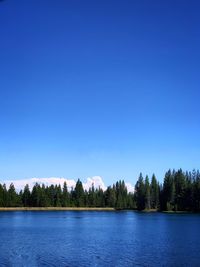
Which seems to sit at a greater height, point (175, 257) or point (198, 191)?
point (198, 191)

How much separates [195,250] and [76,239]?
19426 millimetres

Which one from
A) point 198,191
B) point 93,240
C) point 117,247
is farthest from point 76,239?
point 198,191

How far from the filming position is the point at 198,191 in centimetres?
19925

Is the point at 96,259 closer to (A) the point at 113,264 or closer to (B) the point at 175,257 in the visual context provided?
(A) the point at 113,264

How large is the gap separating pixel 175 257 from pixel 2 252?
19.2 metres

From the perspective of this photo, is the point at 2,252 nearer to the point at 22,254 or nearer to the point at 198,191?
the point at 22,254

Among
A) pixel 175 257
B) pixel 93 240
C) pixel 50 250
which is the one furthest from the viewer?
pixel 93 240

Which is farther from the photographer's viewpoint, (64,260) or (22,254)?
(22,254)

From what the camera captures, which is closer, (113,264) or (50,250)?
(113,264)

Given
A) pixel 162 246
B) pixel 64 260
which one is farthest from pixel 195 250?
pixel 64 260

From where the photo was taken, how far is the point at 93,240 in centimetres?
6600

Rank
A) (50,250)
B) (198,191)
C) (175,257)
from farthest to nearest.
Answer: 1. (198,191)
2. (50,250)
3. (175,257)

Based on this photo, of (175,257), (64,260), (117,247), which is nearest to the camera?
(64,260)

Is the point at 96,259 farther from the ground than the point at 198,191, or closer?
closer
